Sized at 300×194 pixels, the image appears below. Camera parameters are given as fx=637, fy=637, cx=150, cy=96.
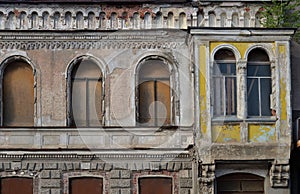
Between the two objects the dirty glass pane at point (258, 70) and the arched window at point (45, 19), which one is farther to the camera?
the arched window at point (45, 19)

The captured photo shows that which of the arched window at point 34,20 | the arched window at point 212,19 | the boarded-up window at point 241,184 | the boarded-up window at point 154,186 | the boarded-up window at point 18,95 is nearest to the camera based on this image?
the boarded-up window at point 241,184

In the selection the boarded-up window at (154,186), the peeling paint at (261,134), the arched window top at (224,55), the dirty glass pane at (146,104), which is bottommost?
the boarded-up window at (154,186)

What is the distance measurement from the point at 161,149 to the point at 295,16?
18.3 ft

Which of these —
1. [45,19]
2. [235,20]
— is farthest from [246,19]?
[45,19]

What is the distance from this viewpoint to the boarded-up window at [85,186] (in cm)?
1797

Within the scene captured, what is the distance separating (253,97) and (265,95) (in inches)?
13.2

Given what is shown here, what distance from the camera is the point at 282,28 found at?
56.8 feet

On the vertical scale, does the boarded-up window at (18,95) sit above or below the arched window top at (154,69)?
below

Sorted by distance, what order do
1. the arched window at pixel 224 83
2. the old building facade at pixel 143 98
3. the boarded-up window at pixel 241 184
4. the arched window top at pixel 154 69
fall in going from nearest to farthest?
the old building facade at pixel 143 98, the arched window at pixel 224 83, the boarded-up window at pixel 241 184, the arched window top at pixel 154 69

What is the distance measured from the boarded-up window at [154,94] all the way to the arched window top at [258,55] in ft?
8.38

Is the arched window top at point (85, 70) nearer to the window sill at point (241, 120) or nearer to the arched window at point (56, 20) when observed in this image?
the arched window at point (56, 20)

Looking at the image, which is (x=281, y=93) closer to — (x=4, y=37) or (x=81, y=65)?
(x=81, y=65)

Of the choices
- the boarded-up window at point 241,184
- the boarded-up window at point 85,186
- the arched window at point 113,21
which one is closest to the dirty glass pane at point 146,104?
the arched window at point 113,21

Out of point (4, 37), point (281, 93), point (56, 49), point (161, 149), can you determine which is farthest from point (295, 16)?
point (4, 37)
